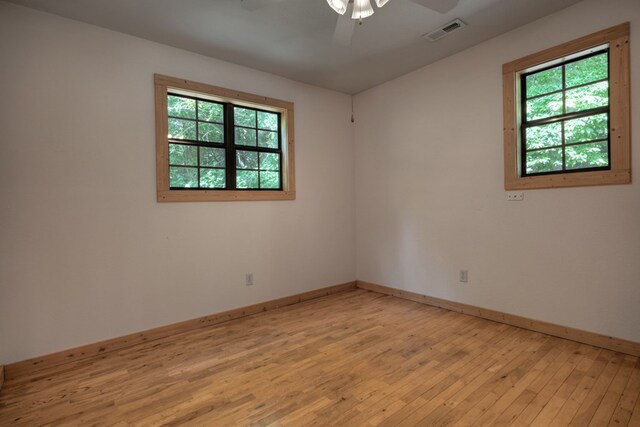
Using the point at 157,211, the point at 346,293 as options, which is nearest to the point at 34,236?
the point at 157,211

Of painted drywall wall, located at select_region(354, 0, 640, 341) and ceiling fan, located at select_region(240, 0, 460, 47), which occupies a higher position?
ceiling fan, located at select_region(240, 0, 460, 47)

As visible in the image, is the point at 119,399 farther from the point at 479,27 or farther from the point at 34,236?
the point at 479,27

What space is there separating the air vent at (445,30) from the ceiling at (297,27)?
59 millimetres

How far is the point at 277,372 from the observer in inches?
94.8

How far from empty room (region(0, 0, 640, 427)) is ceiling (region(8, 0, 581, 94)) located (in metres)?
0.03

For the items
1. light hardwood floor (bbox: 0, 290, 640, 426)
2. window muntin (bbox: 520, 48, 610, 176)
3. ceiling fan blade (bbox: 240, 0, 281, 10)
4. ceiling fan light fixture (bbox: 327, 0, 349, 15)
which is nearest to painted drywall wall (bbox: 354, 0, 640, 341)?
window muntin (bbox: 520, 48, 610, 176)

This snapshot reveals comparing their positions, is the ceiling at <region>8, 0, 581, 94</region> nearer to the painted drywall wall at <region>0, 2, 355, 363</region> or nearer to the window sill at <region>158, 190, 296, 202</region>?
the painted drywall wall at <region>0, 2, 355, 363</region>

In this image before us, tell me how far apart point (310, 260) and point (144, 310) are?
206 cm

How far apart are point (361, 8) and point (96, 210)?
270cm

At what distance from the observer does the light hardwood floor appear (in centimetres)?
189

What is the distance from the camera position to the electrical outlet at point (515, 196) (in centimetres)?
312

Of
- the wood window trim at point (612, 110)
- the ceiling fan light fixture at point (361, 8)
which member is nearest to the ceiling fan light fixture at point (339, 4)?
the ceiling fan light fixture at point (361, 8)

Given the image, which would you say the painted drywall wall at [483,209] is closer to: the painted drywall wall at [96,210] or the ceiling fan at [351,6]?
the ceiling fan at [351,6]

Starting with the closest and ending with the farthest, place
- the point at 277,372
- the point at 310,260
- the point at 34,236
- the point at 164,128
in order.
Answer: the point at 277,372 < the point at 34,236 < the point at 164,128 < the point at 310,260
